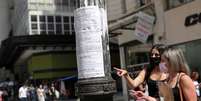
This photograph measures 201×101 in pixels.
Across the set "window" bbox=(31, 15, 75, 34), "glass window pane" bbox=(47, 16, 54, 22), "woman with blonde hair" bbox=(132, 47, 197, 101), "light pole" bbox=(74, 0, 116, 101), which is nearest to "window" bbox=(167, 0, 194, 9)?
"light pole" bbox=(74, 0, 116, 101)

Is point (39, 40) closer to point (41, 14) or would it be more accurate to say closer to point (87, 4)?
point (41, 14)

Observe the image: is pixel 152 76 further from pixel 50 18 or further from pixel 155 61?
pixel 50 18

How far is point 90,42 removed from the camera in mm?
9492

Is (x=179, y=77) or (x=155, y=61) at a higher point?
(x=155, y=61)

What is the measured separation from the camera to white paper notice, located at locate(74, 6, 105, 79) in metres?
9.45

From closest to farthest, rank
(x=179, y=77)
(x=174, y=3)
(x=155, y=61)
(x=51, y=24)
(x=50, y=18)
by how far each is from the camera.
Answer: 1. (x=179, y=77)
2. (x=155, y=61)
3. (x=174, y=3)
4. (x=50, y=18)
5. (x=51, y=24)

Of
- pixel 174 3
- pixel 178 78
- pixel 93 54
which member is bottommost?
pixel 178 78

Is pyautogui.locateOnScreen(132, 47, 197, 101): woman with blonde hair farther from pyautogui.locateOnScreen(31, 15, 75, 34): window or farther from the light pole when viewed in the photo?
pyautogui.locateOnScreen(31, 15, 75, 34): window

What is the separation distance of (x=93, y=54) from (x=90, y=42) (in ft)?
0.70

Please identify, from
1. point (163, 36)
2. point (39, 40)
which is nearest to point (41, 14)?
point (39, 40)

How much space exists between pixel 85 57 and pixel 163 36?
629 inches

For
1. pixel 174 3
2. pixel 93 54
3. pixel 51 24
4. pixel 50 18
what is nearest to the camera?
pixel 93 54

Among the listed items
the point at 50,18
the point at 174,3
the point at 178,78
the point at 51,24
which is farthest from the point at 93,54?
the point at 51,24

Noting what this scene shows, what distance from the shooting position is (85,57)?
9.55 meters
